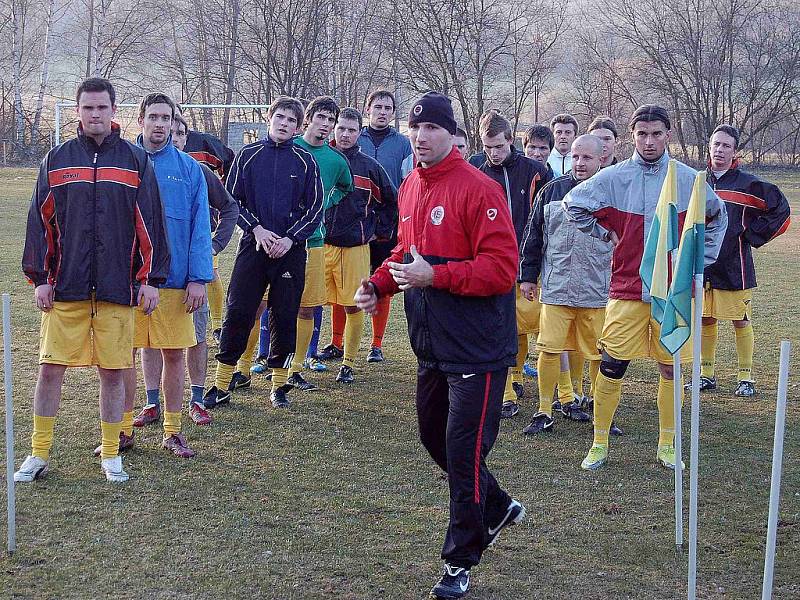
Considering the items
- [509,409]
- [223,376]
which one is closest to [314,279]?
[223,376]

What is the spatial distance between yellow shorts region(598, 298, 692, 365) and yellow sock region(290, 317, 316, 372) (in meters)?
2.87

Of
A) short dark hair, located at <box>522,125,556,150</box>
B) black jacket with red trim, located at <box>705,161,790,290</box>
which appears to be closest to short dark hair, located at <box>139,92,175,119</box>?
short dark hair, located at <box>522,125,556,150</box>

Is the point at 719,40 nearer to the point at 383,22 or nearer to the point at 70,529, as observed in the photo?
the point at 383,22

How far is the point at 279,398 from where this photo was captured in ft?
24.6

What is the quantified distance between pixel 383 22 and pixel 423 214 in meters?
34.9

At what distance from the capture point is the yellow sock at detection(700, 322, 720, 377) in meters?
8.42

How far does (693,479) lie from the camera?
422 cm

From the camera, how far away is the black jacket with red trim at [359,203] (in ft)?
28.0

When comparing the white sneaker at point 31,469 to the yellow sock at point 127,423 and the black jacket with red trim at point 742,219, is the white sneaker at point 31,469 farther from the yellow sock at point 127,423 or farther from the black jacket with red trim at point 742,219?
the black jacket with red trim at point 742,219

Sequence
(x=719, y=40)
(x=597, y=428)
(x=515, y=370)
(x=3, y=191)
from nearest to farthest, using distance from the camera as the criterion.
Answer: (x=597, y=428), (x=515, y=370), (x=3, y=191), (x=719, y=40)

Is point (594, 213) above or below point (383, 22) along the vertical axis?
below

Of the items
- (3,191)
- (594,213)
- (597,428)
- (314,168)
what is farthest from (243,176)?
(3,191)

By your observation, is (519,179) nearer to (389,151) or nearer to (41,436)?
(389,151)

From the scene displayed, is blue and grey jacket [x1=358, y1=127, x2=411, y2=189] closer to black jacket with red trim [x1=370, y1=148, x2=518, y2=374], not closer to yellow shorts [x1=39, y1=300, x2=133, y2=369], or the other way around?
yellow shorts [x1=39, y1=300, x2=133, y2=369]
